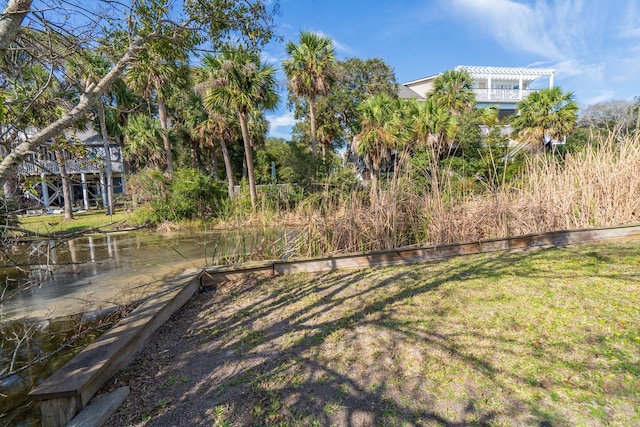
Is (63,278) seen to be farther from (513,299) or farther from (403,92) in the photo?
(403,92)

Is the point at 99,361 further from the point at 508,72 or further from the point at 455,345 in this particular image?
the point at 508,72

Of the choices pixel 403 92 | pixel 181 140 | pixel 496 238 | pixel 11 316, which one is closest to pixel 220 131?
pixel 181 140

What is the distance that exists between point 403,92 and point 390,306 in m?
28.8

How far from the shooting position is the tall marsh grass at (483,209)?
4.43 meters

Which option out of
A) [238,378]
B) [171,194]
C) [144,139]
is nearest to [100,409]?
[238,378]

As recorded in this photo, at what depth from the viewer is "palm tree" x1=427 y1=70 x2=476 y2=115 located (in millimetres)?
15891

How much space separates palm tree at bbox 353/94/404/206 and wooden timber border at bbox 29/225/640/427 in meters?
6.69

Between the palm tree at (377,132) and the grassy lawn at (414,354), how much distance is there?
323 inches

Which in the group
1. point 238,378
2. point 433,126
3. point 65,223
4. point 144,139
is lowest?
point 238,378

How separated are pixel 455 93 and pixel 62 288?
57.2ft

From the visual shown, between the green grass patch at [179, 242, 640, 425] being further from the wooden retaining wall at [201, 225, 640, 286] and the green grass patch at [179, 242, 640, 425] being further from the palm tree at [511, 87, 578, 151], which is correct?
the palm tree at [511, 87, 578, 151]

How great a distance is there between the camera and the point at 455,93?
16.1m

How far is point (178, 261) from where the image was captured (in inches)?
241

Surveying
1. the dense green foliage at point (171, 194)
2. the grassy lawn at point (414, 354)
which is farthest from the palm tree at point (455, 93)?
the grassy lawn at point (414, 354)
